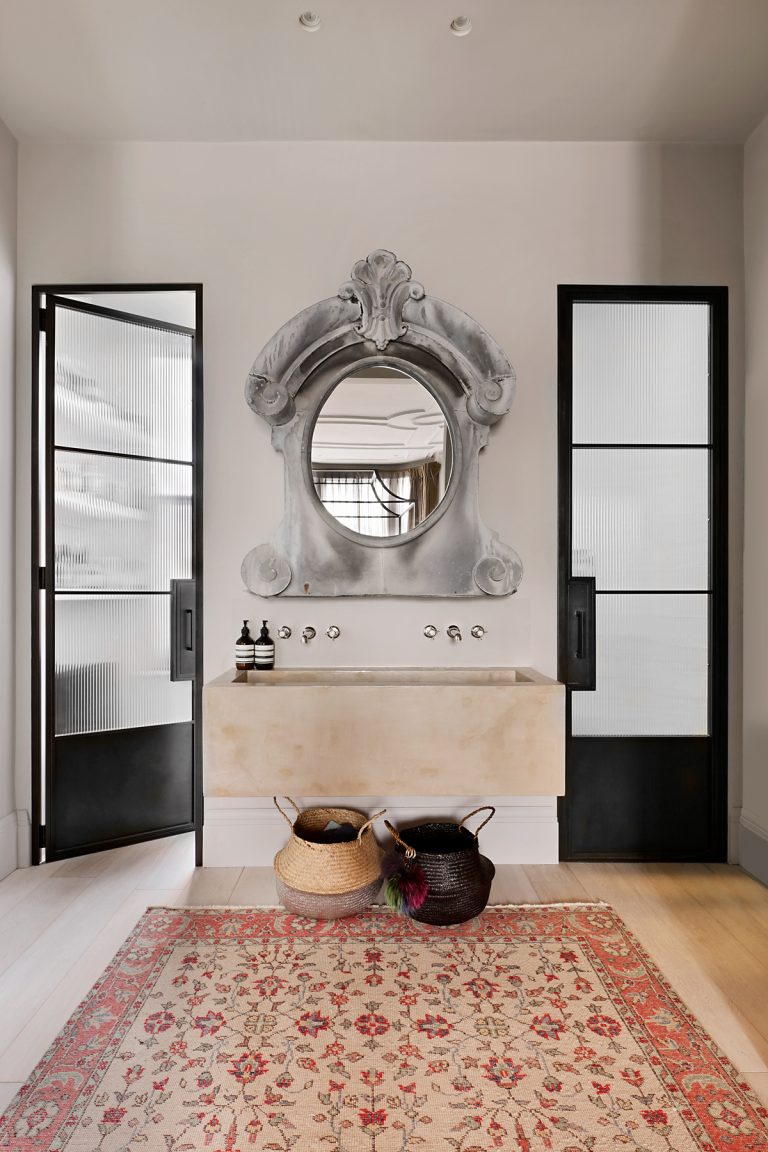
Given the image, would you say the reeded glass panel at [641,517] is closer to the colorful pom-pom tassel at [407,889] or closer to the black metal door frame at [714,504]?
the black metal door frame at [714,504]

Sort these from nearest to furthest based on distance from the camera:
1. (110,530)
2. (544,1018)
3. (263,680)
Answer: (544,1018)
(263,680)
(110,530)

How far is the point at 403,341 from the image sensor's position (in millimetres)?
2863

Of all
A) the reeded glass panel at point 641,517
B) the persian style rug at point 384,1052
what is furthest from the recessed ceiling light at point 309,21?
the persian style rug at point 384,1052

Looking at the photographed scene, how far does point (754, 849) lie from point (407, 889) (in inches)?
59.3

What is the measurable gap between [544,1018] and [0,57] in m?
3.54

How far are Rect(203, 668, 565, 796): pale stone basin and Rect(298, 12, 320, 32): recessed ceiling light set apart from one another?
2.19 meters

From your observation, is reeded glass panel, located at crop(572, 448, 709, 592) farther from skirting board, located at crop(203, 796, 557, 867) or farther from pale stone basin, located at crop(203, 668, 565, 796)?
skirting board, located at crop(203, 796, 557, 867)

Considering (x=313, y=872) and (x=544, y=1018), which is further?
(x=313, y=872)

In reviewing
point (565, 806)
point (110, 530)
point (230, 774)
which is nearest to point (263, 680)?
point (230, 774)

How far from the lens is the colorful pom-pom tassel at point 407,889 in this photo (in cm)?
227

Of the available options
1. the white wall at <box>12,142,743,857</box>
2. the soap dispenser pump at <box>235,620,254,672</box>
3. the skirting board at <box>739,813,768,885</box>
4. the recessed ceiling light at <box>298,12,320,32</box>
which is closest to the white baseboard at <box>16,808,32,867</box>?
the white wall at <box>12,142,743,857</box>

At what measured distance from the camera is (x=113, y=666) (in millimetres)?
3131

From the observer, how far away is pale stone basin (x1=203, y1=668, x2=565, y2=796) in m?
2.35

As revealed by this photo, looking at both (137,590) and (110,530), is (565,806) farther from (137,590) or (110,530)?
(110,530)
